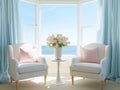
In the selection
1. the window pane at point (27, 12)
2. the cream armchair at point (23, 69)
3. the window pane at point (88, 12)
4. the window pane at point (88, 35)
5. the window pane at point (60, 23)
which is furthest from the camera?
the window pane at point (60, 23)

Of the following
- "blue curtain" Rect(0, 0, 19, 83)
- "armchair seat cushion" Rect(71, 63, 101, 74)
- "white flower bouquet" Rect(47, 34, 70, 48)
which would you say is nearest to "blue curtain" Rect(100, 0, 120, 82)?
"armchair seat cushion" Rect(71, 63, 101, 74)

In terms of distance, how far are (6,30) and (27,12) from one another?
5.06ft

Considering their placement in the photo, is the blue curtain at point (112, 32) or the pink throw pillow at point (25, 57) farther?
the blue curtain at point (112, 32)

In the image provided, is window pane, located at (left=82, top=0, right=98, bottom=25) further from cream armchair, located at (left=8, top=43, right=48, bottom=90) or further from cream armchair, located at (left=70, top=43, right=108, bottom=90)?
cream armchair, located at (left=8, top=43, right=48, bottom=90)

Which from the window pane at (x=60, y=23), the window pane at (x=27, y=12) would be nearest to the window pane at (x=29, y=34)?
the window pane at (x=27, y=12)

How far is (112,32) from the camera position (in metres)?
4.41

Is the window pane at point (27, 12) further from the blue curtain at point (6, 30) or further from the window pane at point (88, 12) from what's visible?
the window pane at point (88, 12)

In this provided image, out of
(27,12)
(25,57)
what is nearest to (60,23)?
(27,12)

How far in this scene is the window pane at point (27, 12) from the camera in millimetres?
5257

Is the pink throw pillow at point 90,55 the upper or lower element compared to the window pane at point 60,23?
lower

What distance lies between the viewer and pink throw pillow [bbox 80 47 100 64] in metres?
4.18

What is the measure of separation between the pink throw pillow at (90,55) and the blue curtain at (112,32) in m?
0.40

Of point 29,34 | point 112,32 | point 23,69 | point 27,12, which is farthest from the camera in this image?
point 27,12

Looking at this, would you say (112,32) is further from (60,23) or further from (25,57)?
(60,23)
